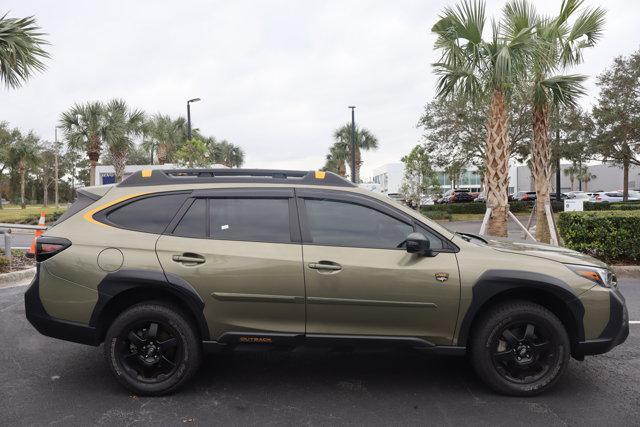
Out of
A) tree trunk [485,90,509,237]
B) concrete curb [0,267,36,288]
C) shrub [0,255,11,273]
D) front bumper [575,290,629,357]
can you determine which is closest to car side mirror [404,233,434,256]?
front bumper [575,290,629,357]

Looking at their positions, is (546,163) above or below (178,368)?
above

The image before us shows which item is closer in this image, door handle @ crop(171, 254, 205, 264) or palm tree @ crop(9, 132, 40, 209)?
door handle @ crop(171, 254, 205, 264)

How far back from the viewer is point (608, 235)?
9133mm

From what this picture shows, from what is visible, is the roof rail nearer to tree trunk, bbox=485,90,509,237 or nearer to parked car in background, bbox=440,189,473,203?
tree trunk, bbox=485,90,509,237

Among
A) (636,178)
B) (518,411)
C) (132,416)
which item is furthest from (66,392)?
(636,178)

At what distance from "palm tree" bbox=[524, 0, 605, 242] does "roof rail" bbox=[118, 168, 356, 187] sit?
27.5 ft

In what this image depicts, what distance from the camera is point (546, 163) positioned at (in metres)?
11.6

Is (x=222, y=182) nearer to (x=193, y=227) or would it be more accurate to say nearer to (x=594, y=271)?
(x=193, y=227)

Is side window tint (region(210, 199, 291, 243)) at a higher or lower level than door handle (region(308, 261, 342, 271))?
higher

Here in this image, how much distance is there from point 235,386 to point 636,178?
8013 centimetres

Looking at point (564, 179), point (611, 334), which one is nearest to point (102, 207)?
point (611, 334)

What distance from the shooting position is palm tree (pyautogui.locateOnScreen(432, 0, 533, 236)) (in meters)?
10.2

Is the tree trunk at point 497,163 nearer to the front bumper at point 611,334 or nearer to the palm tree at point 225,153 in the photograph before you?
the front bumper at point 611,334

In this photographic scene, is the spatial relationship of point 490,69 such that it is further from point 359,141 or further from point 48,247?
point 359,141
